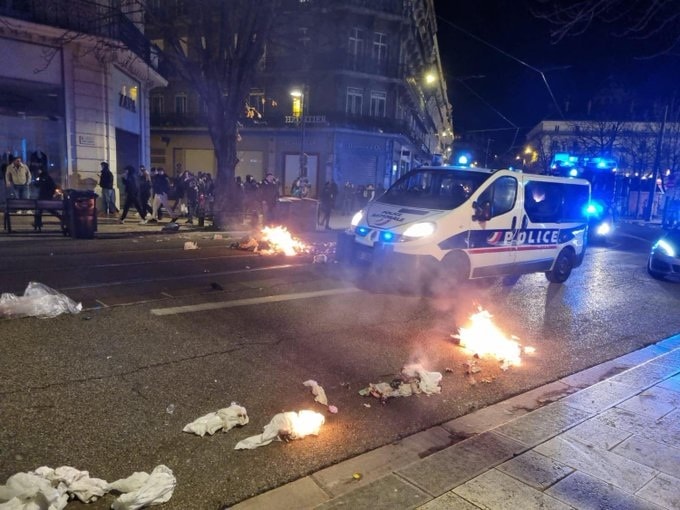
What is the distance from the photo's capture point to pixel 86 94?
18141mm

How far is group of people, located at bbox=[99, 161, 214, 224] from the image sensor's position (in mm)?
16739

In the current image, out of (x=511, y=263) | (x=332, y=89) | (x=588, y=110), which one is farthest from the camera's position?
(x=588, y=110)

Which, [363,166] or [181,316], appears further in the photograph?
[363,166]

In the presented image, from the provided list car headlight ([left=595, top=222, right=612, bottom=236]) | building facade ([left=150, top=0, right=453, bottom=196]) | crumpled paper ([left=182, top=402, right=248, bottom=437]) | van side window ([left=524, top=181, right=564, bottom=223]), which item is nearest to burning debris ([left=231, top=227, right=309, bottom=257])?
van side window ([left=524, top=181, right=564, bottom=223])

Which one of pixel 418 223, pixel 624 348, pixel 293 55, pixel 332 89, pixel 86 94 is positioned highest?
pixel 293 55

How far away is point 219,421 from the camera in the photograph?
146 inches

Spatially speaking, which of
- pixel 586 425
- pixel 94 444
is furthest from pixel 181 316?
pixel 586 425

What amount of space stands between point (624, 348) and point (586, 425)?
2.67 metres

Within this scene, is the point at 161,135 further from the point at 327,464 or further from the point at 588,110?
Result: the point at 588,110

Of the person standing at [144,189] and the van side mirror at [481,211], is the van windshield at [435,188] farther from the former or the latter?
the person standing at [144,189]

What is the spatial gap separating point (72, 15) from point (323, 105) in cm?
2089

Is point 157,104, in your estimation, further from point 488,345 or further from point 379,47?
point 488,345

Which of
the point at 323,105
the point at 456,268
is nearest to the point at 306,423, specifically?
the point at 456,268

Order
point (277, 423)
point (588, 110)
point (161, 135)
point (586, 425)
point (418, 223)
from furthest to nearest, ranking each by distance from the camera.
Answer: point (588, 110) < point (161, 135) < point (418, 223) < point (586, 425) < point (277, 423)
